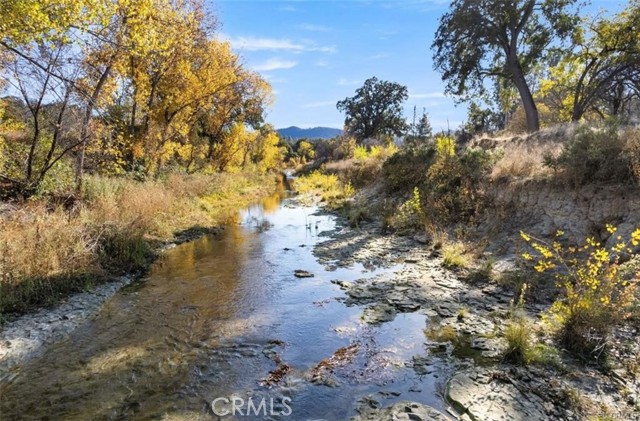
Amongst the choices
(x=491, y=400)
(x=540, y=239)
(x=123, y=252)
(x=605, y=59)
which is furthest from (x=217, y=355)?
(x=605, y=59)

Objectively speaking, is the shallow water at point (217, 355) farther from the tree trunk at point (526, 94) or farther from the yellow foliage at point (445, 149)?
the tree trunk at point (526, 94)

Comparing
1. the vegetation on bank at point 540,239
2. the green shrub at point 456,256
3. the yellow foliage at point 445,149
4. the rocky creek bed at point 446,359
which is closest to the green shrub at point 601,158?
the vegetation on bank at point 540,239

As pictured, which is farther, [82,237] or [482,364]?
[82,237]

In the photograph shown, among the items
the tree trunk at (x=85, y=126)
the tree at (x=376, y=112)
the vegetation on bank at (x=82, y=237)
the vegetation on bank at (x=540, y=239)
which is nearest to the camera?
the vegetation on bank at (x=540, y=239)

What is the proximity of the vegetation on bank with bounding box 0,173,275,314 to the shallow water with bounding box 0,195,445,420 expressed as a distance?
3.25 feet

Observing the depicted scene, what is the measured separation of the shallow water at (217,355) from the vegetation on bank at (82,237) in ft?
3.25

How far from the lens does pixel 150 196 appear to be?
13398 mm

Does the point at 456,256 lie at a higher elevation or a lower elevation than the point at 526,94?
lower

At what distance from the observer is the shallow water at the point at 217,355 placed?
4375 millimetres

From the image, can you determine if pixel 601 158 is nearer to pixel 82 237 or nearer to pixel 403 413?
pixel 403 413

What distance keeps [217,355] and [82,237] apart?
4792 mm

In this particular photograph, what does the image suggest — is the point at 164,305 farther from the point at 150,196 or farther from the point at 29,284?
the point at 150,196

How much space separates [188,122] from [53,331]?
20.1m

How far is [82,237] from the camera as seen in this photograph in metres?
8.19
